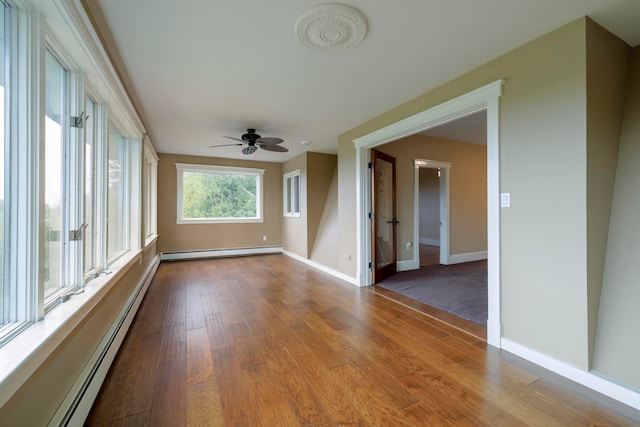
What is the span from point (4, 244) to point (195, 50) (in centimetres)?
175

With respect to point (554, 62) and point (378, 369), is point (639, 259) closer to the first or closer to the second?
point (554, 62)

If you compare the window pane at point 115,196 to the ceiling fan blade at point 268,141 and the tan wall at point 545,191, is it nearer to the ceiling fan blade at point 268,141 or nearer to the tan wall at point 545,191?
the ceiling fan blade at point 268,141

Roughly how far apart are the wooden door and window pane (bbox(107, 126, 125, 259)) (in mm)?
3160

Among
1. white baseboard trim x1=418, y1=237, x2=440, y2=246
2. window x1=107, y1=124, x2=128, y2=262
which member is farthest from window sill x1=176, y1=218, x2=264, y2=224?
white baseboard trim x1=418, y1=237, x2=440, y2=246

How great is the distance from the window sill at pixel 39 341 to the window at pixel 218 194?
465cm

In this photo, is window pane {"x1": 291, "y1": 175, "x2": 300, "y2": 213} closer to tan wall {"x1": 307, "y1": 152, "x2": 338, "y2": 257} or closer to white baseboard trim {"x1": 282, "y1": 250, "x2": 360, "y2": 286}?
tan wall {"x1": 307, "y1": 152, "x2": 338, "y2": 257}

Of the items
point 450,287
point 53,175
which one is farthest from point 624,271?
point 53,175

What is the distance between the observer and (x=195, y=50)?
6.84 ft

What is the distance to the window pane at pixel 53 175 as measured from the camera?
4.82 feet

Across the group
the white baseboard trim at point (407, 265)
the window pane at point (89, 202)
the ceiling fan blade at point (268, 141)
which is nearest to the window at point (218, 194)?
the ceiling fan blade at point (268, 141)

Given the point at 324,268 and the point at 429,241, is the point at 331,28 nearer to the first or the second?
the point at 324,268

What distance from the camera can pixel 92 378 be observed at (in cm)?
159

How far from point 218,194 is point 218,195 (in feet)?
0.08

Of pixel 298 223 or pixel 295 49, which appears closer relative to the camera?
pixel 295 49
